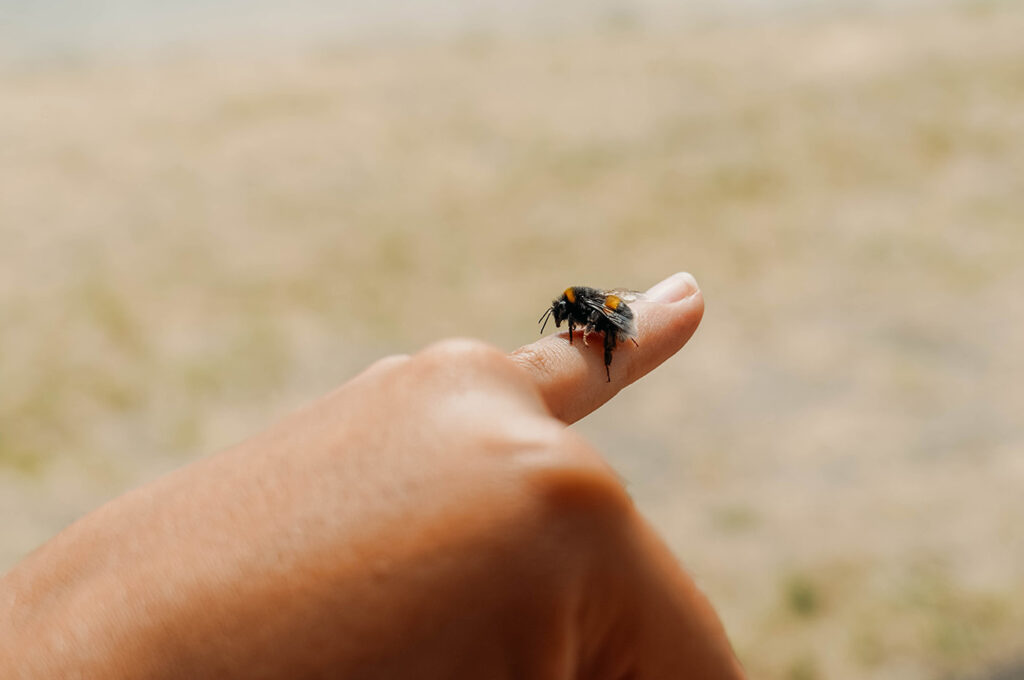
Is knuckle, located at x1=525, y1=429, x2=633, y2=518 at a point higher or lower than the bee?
lower

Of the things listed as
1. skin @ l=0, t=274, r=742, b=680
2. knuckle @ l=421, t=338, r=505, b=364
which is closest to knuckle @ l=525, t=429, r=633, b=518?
skin @ l=0, t=274, r=742, b=680

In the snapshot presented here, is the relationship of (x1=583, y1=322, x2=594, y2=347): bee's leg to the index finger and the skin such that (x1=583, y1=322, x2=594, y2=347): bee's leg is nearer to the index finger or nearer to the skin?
the index finger

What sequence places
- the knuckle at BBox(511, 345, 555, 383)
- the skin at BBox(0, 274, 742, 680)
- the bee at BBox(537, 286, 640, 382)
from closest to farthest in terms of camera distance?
the skin at BBox(0, 274, 742, 680)
the knuckle at BBox(511, 345, 555, 383)
the bee at BBox(537, 286, 640, 382)

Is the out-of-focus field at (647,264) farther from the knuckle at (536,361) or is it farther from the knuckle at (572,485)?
the knuckle at (572,485)

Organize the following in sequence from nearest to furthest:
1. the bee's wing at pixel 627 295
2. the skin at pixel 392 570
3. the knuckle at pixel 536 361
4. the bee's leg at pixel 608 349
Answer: the skin at pixel 392 570, the knuckle at pixel 536 361, the bee's leg at pixel 608 349, the bee's wing at pixel 627 295

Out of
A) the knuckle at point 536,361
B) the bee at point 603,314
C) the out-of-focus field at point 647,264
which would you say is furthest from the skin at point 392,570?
the out-of-focus field at point 647,264

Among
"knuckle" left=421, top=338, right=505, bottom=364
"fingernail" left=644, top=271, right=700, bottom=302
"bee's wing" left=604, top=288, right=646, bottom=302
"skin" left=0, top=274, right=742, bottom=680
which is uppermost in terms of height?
"bee's wing" left=604, top=288, right=646, bottom=302

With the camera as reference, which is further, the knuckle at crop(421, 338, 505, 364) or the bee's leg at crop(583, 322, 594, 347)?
the bee's leg at crop(583, 322, 594, 347)
